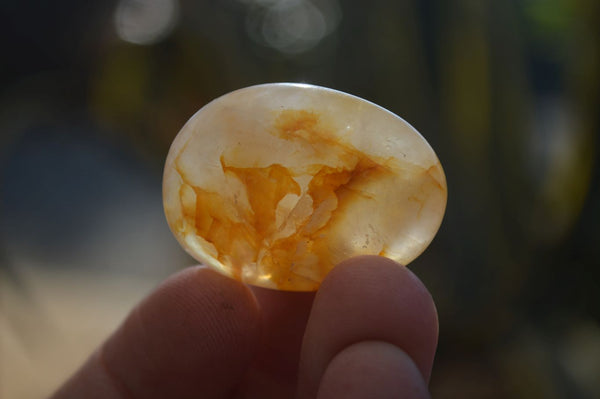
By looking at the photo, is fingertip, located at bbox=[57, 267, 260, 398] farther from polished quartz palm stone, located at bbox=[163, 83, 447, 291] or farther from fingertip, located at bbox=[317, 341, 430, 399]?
fingertip, located at bbox=[317, 341, 430, 399]

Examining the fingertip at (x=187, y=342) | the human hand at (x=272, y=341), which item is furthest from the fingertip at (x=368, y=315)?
the fingertip at (x=187, y=342)

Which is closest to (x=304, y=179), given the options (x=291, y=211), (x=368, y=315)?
(x=291, y=211)

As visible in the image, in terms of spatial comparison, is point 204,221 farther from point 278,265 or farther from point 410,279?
point 410,279

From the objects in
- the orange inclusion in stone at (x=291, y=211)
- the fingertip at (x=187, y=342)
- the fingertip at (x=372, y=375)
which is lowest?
the fingertip at (x=187, y=342)

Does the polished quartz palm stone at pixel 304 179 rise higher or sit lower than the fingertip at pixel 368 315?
higher

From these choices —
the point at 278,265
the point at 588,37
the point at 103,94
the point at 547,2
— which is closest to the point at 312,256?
the point at 278,265

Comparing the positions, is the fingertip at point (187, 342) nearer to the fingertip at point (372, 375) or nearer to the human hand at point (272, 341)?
the human hand at point (272, 341)

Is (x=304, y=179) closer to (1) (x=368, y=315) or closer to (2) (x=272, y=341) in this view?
(1) (x=368, y=315)
